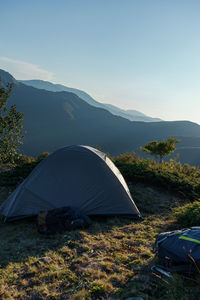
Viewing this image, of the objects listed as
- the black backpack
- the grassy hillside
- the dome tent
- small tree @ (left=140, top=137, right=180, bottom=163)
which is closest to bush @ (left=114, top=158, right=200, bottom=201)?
the grassy hillside

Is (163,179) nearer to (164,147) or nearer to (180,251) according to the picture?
(180,251)

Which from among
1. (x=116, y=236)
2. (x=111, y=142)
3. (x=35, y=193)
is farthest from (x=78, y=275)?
(x=111, y=142)

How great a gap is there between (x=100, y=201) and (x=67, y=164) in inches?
69.7

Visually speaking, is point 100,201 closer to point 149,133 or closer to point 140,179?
point 140,179

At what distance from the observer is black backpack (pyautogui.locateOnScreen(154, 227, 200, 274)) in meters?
3.69

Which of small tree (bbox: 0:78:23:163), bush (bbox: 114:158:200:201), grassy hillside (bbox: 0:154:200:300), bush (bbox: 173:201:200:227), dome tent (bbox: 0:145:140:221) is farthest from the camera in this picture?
small tree (bbox: 0:78:23:163)

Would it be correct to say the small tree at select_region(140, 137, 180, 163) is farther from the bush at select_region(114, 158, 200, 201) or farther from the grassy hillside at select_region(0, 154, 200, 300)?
the grassy hillside at select_region(0, 154, 200, 300)

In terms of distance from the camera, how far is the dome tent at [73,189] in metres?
7.27

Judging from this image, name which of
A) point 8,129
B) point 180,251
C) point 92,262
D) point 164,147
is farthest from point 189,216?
point 164,147

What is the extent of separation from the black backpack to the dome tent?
339 centimetres

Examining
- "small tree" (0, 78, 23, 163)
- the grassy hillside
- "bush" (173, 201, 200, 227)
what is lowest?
the grassy hillside

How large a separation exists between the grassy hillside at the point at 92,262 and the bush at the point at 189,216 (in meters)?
0.03

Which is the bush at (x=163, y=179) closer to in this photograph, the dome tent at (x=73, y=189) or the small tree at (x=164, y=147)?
the dome tent at (x=73, y=189)

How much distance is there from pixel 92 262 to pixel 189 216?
12.0ft
